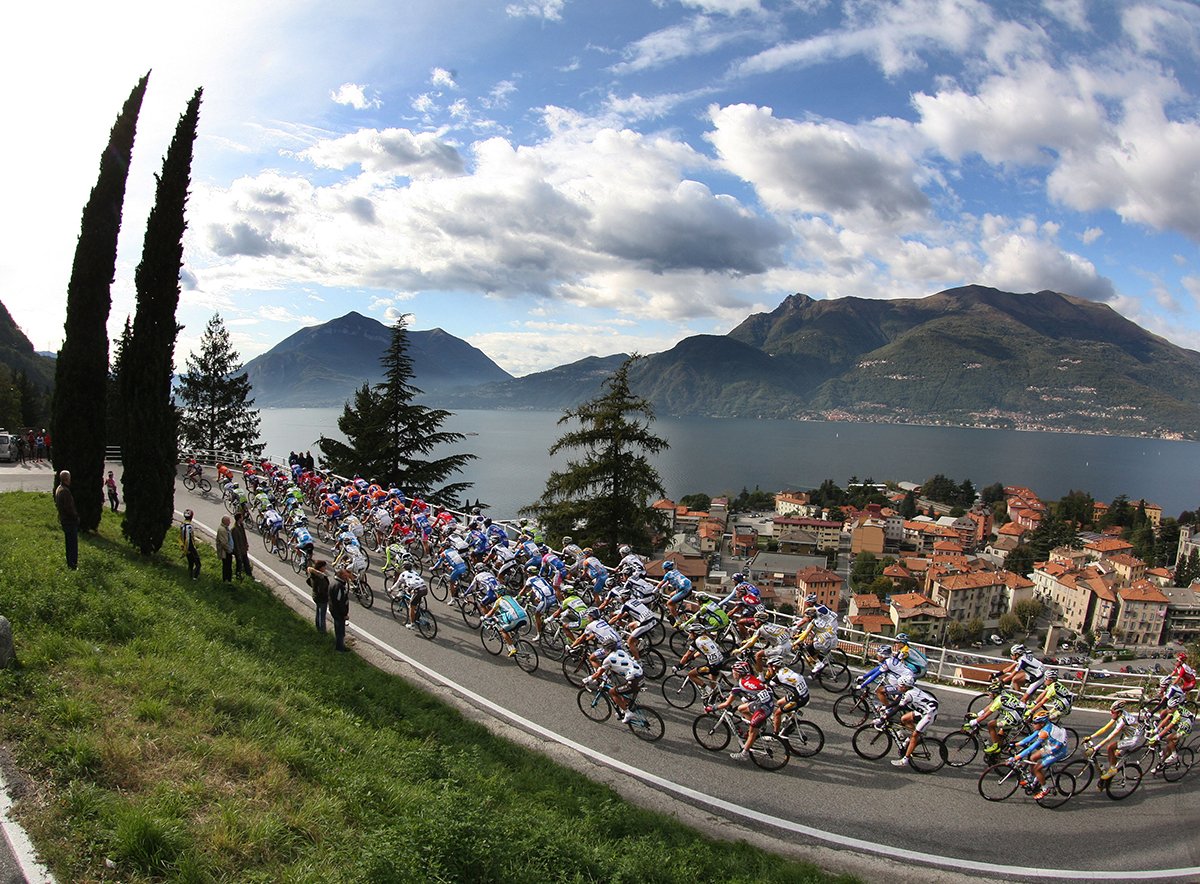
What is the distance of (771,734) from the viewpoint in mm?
8453

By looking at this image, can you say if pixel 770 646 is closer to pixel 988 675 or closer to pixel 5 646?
pixel 988 675

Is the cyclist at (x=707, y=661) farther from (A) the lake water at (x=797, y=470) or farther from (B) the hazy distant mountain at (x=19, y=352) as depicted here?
(B) the hazy distant mountain at (x=19, y=352)

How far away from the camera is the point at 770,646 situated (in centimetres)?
1014

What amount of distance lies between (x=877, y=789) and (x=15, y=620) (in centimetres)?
1042

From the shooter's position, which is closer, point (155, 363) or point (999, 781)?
point (999, 781)

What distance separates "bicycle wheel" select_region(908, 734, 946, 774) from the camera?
27.9ft

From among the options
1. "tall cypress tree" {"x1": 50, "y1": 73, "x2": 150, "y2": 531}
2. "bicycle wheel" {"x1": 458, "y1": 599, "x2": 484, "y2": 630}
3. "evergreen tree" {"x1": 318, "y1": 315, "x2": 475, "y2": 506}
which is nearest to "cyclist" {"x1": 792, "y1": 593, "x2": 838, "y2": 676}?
"bicycle wheel" {"x1": 458, "y1": 599, "x2": 484, "y2": 630}

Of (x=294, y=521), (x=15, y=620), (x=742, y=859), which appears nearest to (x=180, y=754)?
(x=15, y=620)

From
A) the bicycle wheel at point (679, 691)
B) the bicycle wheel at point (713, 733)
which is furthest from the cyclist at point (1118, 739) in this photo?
the bicycle wheel at point (679, 691)

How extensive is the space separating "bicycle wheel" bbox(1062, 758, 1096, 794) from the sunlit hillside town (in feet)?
22.7

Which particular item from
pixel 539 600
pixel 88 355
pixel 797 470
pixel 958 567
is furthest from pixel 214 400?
pixel 797 470

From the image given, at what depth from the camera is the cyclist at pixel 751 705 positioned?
8.32 meters

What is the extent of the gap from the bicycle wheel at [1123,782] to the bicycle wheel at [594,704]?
6.46 metres

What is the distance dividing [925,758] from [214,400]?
46041mm
